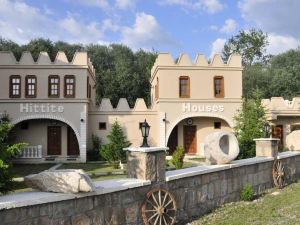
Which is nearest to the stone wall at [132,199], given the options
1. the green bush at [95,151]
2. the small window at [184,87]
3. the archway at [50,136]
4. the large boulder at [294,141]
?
the large boulder at [294,141]

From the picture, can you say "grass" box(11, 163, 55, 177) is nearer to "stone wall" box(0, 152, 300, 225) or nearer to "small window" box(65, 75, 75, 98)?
"small window" box(65, 75, 75, 98)

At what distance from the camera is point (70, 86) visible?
79.9ft

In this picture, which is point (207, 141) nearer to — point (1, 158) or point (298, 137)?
point (1, 158)

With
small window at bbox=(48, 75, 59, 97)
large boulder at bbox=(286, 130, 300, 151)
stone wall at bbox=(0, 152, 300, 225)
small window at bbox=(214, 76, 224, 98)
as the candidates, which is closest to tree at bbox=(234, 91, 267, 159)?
large boulder at bbox=(286, 130, 300, 151)

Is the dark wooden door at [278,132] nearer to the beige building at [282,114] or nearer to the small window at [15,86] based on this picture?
the beige building at [282,114]

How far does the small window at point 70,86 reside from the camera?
24.3m

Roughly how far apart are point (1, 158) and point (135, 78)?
3434 cm

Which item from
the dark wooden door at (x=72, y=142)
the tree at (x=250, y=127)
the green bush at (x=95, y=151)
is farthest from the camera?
the dark wooden door at (x=72, y=142)

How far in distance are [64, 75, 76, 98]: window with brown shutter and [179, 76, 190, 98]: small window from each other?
21.8 feet

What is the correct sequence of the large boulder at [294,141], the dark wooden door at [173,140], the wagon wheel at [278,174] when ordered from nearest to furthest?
the wagon wheel at [278,174] < the large boulder at [294,141] < the dark wooden door at [173,140]

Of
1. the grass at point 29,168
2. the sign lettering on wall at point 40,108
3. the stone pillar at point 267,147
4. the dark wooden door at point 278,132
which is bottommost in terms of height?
the grass at point 29,168

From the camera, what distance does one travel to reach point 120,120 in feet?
84.7

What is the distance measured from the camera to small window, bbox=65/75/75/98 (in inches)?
958

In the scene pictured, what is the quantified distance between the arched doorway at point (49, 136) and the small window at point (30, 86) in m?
1.56
